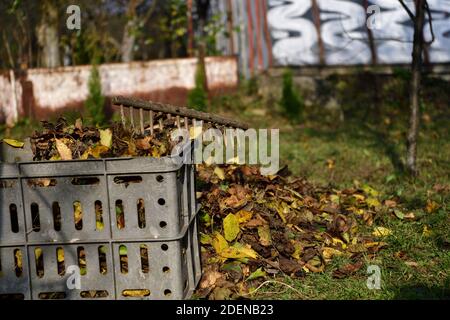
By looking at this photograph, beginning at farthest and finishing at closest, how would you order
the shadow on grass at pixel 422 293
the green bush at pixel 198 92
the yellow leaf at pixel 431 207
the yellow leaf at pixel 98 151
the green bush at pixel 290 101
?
the green bush at pixel 198 92 → the green bush at pixel 290 101 → the yellow leaf at pixel 431 207 → the yellow leaf at pixel 98 151 → the shadow on grass at pixel 422 293

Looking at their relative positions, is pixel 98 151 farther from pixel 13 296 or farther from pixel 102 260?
pixel 13 296

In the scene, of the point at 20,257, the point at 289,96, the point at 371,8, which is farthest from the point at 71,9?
the point at 20,257

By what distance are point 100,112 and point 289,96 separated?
3868mm

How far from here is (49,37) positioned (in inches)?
616

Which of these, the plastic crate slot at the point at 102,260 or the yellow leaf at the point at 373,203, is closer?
the plastic crate slot at the point at 102,260

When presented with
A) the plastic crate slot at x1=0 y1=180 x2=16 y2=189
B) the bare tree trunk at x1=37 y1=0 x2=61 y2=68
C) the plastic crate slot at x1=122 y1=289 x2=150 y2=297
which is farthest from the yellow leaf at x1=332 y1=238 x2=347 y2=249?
the bare tree trunk at x1=37 y1=0 x2=61 y2=68

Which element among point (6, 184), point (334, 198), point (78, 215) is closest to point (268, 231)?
point (78, 215)

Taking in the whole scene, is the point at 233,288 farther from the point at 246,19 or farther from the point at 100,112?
the point at 246,19

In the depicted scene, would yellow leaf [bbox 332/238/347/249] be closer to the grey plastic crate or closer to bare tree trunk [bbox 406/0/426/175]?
the grey plastic crate

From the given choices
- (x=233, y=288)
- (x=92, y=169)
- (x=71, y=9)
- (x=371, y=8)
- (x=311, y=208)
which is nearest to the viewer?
(x=92, y=169)

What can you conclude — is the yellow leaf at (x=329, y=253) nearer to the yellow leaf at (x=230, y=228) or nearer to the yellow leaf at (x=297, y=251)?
the yellow leaf at (x=297, y=251)

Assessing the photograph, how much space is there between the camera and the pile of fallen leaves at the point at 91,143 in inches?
187

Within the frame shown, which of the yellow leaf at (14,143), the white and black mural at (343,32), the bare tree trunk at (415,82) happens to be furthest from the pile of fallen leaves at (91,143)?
the white and black mural at (343,32)
